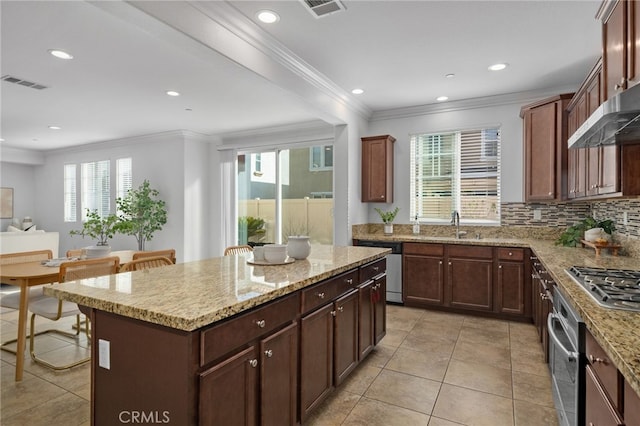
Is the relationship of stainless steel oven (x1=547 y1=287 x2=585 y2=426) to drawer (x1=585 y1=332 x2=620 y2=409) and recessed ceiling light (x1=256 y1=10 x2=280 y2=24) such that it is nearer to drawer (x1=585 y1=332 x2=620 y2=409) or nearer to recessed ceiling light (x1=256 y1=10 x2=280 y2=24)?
drawer (x1=585 y1=332 x2=620 y2=409)

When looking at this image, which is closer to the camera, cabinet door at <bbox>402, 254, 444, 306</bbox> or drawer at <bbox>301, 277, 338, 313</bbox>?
drawer at <bbox>301, 277, 338, 313</bbox>

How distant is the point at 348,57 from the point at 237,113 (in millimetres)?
2357

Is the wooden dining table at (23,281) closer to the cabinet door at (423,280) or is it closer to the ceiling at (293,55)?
the ceiling at (293,55)

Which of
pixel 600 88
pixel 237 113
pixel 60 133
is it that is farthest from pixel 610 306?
pixel 60 133

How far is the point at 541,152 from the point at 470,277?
5.16ft

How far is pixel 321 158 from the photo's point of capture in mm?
5750

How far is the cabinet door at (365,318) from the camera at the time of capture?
8.70 ft

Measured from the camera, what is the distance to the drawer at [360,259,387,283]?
8.86 feet

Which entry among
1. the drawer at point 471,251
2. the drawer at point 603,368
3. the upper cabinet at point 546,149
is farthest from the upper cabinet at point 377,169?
the drawer at point 603,368

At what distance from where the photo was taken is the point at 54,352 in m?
3.18

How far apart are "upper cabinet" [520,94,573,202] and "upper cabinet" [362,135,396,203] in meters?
1.67

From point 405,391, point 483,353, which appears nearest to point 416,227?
point 483,353

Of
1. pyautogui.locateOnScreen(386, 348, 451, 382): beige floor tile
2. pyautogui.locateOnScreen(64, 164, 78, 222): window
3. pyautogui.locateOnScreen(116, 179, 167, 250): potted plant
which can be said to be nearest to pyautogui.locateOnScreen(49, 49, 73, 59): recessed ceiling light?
pyautogui.locateOnScreen(116, 179, 167, 250): potted plant

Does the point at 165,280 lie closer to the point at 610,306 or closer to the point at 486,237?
the point at 610,306
